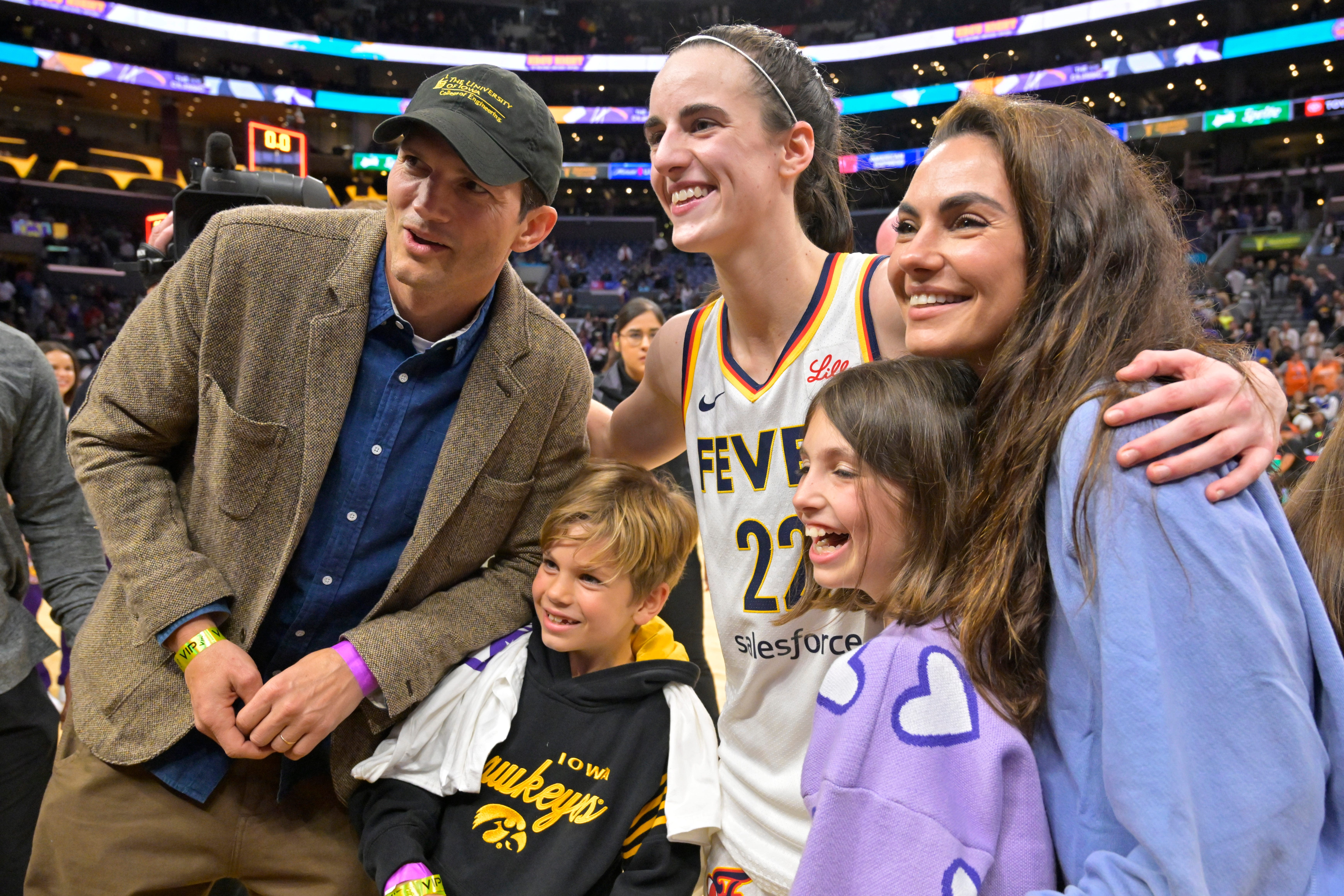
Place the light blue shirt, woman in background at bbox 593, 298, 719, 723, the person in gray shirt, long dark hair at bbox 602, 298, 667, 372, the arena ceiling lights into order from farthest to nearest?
the arena ceiling lights < long dark hair at bbox 602, 298, 667, 372 < woman in background at bbox 593, 298, 719, 723 < the person in gray shirt < the light blue shirt

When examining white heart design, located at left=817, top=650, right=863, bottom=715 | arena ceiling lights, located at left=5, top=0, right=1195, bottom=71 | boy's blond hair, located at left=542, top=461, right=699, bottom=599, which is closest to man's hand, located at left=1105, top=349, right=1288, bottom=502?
white heart design, located at left=817, top=650, right=863, bottom=715

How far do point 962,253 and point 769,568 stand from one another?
0.62 metres

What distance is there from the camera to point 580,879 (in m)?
1.43

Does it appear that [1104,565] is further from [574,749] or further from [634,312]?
[634,312]

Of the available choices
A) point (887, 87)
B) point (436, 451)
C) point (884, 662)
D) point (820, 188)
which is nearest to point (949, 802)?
point (884, 662)

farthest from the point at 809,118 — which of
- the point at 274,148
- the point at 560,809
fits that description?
the point at 274,148

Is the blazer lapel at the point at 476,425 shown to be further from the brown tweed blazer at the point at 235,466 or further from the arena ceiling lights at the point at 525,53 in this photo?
the arena ceiling lights at the point at 525,53

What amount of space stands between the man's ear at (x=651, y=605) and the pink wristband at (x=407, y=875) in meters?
0.55

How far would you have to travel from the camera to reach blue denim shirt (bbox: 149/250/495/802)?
1547 millimetres

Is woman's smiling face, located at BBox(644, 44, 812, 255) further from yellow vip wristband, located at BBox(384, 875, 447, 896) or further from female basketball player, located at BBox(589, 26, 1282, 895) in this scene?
yellow vip wristband, located at BBox(384, 875, 447, 896)

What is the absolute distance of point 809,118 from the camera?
5.70 feet

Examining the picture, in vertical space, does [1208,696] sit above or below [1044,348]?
below

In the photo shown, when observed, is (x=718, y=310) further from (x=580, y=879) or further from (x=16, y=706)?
(x=16, y=706)

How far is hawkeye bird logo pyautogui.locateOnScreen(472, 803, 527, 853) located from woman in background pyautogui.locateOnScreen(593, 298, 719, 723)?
0.86m
